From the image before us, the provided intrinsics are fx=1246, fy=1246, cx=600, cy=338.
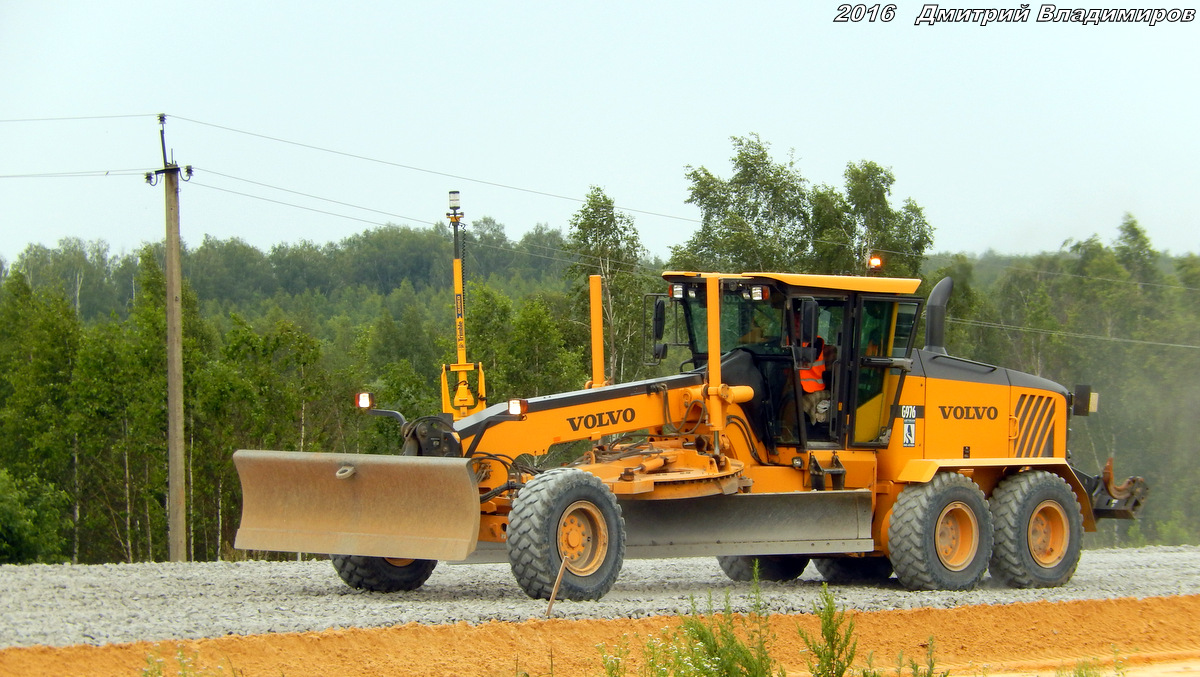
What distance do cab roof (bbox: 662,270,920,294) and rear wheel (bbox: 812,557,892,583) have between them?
2.93m

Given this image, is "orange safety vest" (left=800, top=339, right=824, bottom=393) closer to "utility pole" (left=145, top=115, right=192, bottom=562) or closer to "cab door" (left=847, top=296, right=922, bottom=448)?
"cab door" (left=847, top=296, right=922, bottom=448)

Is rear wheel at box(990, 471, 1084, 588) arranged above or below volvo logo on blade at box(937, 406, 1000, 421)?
below

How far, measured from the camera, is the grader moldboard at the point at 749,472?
10141mm

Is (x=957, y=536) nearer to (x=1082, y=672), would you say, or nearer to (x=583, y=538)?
(x=583, y=538)

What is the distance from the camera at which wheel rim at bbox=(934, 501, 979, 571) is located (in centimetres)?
1229

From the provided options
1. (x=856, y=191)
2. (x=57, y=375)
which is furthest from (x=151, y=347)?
(x=856, y=191)

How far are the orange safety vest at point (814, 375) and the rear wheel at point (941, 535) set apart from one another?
4.41 feet

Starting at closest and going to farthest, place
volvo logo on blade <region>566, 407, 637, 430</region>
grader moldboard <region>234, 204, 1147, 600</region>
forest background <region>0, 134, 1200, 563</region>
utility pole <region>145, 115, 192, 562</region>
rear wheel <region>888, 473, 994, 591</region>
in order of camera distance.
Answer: grader moldboard <region>234, 204, 1147, 600</region>, volvo logo on blade <region>566, 407, 637, 430</region>, rear wheel <region>888, 473, 994, 591</region>, utility pole <region>145, 115, 192, 562</region>, forest background <region>0, 134, 1200, 563</region>

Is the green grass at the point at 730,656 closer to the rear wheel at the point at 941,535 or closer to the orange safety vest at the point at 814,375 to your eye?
the rear wheel at the point at 941,535

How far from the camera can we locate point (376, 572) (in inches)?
431

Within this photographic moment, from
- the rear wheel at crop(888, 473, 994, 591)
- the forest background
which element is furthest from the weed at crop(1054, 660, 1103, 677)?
the forest background

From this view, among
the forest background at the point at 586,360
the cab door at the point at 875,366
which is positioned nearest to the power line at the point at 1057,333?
the forest background at the point at 586,360

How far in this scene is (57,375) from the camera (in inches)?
1742

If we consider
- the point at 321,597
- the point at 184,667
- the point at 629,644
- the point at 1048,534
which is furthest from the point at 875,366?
the point at 184,667
